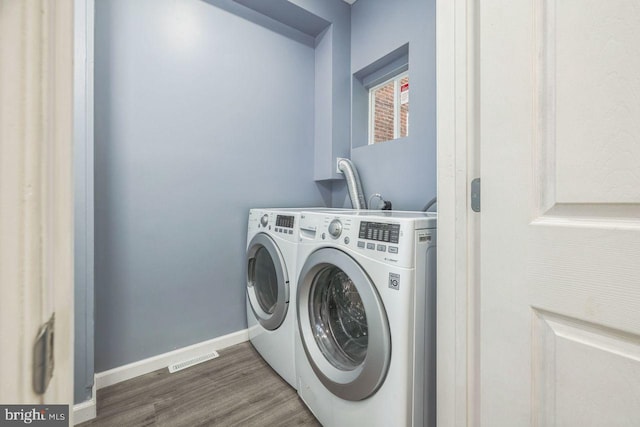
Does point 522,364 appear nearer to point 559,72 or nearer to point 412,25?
point 559,72

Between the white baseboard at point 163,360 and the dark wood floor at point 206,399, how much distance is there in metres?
0.03

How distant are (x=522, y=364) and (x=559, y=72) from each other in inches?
25.8

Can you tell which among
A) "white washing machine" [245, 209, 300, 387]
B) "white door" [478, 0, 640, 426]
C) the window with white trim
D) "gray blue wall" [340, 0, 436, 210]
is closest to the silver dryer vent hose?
"gray blue wall" [340, 0, 436, 210]

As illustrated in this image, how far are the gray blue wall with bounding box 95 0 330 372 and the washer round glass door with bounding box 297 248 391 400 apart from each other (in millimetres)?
856

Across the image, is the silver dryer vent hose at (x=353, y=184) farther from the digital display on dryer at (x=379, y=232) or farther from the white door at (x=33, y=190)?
the white door at (x=33, y=190)

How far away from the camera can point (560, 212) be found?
57cm

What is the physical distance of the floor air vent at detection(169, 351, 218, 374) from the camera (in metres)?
1.57

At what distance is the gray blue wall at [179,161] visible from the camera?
4.79 feet

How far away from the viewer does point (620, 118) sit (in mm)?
492

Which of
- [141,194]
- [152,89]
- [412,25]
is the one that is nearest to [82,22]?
[152,89]

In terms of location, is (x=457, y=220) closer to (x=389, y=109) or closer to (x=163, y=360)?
(x=389, y=109)

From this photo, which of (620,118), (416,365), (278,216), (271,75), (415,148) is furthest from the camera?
(271,75)

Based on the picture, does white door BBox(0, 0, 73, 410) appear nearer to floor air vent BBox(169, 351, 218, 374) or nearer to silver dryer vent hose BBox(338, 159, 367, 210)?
floor air vent BBox(169, 351, 218, 374)

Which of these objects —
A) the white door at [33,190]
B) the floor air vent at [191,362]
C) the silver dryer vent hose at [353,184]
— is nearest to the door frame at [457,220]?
the white door at [33,190]
